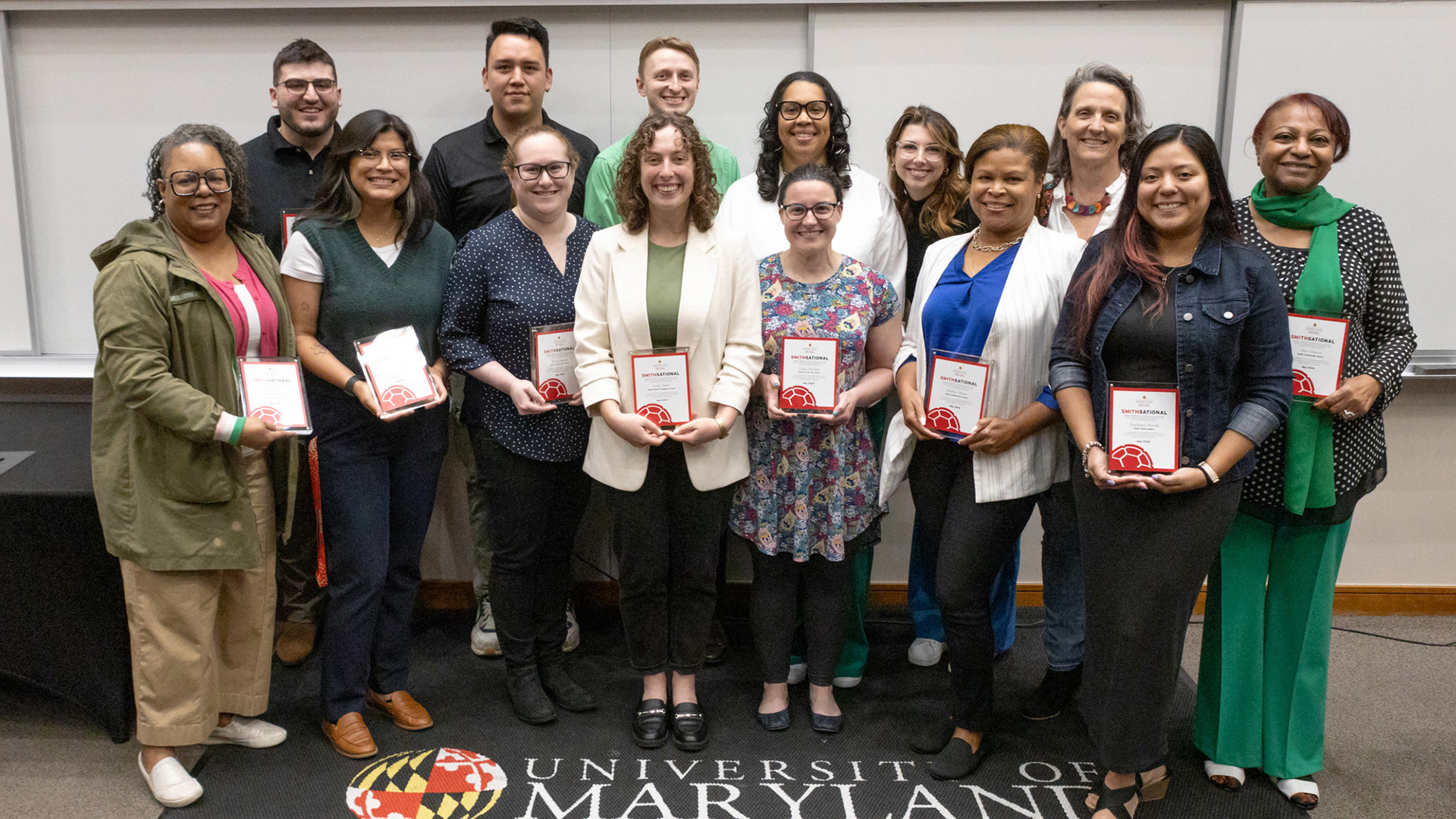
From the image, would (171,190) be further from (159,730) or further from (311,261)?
(159,730)

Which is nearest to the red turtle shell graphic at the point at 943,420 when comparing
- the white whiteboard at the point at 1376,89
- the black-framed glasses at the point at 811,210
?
the black-framed glasses at the point at 811,210

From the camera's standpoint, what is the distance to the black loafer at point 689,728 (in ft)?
9.08

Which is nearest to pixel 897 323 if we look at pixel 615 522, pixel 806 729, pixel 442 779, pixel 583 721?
pixel 615 522

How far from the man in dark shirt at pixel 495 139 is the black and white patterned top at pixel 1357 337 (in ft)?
6.34

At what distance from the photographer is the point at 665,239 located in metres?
2.55

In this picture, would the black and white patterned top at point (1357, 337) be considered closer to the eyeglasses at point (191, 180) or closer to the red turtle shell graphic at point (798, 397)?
the red turtle shell graphic at point (798, 397)

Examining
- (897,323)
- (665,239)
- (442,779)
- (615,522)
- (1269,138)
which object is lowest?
(442,779)

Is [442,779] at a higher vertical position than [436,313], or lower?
lower

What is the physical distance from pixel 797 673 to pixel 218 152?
2.11m

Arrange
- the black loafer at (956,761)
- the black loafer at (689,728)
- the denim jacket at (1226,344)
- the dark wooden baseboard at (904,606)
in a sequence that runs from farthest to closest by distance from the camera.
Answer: the dark wooden baseboard at (904,606)
the black loafer at (689,728)
the black loafer at (956,761)
the denim jacket at (1226,344)

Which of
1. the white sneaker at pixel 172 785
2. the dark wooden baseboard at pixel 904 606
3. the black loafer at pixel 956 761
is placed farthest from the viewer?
the dark wooden baseboard at pixel 904 606

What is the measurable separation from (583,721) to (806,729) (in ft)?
2.09

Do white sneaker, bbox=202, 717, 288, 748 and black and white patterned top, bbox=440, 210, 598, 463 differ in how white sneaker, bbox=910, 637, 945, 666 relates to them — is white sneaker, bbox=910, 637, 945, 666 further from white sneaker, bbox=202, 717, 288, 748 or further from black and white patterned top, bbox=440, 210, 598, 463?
white sneaker, bbox=202, 717, 288, 748

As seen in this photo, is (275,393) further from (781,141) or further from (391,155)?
(781,141)
